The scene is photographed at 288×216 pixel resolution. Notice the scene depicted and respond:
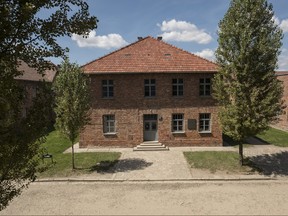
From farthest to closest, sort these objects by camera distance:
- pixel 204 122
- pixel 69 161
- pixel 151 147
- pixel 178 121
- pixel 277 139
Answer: pixel 277 139 → pixel 204 122 → pixel 178 121 → pixel 151 147 → pixel 69 161

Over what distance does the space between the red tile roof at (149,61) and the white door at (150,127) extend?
12.1ft

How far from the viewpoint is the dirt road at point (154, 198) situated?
10.3m

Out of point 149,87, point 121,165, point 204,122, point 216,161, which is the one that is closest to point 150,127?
point 149,87

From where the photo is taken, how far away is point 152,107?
20.3m

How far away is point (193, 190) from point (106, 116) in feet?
34.2

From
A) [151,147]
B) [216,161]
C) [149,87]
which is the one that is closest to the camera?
[216,161]

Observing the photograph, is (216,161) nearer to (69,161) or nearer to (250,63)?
(250,63)

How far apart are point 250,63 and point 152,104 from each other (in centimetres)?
862

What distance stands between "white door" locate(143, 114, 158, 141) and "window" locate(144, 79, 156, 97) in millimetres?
1697

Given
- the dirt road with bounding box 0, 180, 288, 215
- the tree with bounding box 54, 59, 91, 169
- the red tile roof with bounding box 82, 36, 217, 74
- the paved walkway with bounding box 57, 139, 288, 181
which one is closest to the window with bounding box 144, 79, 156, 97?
the red tile roof with bounding box 82, 36, 217, 74

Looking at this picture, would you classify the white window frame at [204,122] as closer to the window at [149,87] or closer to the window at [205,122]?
the window at [205,122]

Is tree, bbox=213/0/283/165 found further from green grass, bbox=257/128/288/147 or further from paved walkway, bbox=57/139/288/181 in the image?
green grass, bbox=257/128/288/147

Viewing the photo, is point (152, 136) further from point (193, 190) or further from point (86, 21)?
point (86, 21)

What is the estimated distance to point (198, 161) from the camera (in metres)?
16.4
